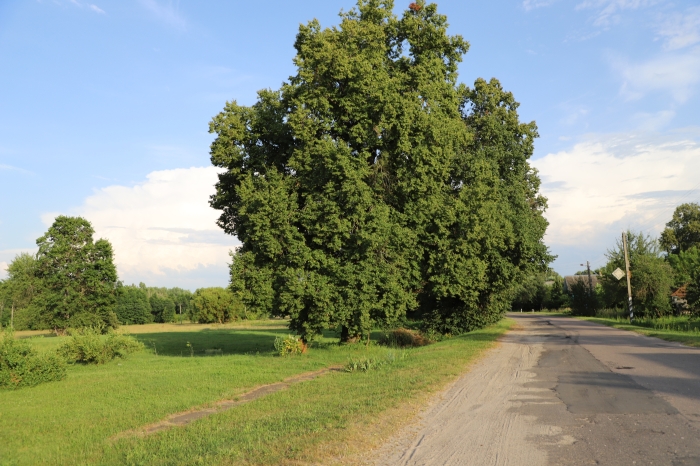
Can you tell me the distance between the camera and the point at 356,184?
19609 mm

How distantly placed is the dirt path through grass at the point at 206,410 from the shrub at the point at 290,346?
6296 millimetres

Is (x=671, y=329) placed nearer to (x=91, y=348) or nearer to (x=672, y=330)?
(x=672, y=330)

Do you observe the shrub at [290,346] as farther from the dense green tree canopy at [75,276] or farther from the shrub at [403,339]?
the dense green tree canopy at [75,276]

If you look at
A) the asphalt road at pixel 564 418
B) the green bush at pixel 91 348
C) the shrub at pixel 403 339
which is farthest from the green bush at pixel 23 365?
the shrub at pixel 403 339

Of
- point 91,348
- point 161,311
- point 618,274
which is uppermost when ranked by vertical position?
point 618,274

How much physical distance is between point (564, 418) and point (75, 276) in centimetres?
5809

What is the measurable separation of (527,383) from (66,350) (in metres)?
19.8

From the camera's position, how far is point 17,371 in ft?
49.7

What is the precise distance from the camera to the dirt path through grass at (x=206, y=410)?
9141 mm

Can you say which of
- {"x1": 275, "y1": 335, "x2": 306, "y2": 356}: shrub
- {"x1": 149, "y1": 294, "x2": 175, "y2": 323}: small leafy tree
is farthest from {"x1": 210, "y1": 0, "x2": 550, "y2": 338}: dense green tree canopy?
{"x1": 149, "y1": 294, "x2": 175, "y2": 323}: small leafy tree

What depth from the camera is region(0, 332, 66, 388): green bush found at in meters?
15.0

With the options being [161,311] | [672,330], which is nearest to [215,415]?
[672,330]

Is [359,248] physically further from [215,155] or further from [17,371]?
[17,371]

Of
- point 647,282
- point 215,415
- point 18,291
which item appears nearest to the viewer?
point 215,415
